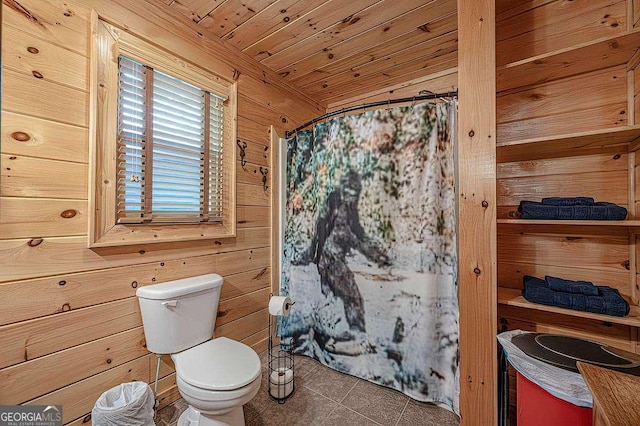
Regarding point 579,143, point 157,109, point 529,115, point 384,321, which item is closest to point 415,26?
point 529,115

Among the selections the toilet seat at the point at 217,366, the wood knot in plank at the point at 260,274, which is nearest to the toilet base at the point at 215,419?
the toilet seat at the point at 217,366

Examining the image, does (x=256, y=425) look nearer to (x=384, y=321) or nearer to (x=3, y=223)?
(x=384, y=321)

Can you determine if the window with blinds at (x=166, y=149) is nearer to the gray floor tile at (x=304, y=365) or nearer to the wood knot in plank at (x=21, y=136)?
the wood knot in plank at (x=21, y=136)

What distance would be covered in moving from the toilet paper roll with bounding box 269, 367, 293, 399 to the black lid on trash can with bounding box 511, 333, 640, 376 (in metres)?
1.28

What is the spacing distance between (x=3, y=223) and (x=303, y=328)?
182 cm

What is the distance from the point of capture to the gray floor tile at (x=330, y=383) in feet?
6.22

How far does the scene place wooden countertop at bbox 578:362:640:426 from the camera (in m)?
0.77

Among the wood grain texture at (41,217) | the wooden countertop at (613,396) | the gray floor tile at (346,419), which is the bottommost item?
the gray floor tile at (346,419)

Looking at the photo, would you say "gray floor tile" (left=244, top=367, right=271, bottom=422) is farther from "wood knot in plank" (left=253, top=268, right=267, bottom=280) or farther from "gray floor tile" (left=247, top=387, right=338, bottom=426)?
"wood knot in plank" (left=253, top=268, right=267, bottom=280)

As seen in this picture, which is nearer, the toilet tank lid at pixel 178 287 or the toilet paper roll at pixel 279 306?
the toilet tank lid at pixel 178 287

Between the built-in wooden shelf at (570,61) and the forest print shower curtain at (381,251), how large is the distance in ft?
1.17

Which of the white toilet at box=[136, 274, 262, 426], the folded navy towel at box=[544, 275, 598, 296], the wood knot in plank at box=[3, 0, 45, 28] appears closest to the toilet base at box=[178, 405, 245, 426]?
the white toilet at box=[136, 274, 262, 426]

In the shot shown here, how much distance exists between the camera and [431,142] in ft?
5.90

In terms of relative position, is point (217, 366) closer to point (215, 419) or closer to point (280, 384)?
point (215, 419)
